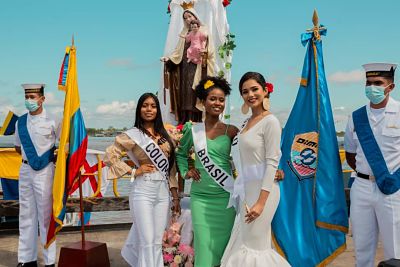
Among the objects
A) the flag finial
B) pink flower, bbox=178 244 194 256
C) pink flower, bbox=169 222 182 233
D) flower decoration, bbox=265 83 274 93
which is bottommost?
pink flower, bbox=178 244 194 256

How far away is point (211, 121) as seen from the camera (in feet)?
10.7

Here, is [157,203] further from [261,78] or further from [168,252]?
[261,78]

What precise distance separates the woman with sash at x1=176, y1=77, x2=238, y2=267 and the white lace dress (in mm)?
280

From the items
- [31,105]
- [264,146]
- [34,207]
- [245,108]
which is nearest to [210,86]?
[245,108]

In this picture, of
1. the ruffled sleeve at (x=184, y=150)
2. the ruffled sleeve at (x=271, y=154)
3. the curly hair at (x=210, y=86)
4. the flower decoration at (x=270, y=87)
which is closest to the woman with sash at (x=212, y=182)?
the curly hair at (x=210, y=86)

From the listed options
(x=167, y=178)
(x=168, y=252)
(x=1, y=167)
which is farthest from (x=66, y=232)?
(x=167, y=178)

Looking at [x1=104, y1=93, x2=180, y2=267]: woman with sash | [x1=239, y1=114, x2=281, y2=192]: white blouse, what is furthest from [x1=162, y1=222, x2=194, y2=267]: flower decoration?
[x1=239, y1=114, x2=281, y2=192]: white blouse

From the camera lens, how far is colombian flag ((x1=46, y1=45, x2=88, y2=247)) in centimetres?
411

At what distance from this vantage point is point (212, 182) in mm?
3158

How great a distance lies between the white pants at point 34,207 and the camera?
4262 millimetres

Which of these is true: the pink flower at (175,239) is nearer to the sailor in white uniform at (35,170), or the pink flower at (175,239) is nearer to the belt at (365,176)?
the sailor in white uniform at (35,170)

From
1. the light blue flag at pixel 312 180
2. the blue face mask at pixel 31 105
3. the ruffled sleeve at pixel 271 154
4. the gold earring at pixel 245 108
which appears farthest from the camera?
the blue face mask at pixel 31 105

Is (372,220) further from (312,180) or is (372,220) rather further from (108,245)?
(108,245)

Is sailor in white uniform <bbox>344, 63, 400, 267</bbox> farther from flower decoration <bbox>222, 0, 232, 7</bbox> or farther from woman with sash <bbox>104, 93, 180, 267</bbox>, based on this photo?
flower decoration <bbox>222, 0, 232, 7</bbox>
